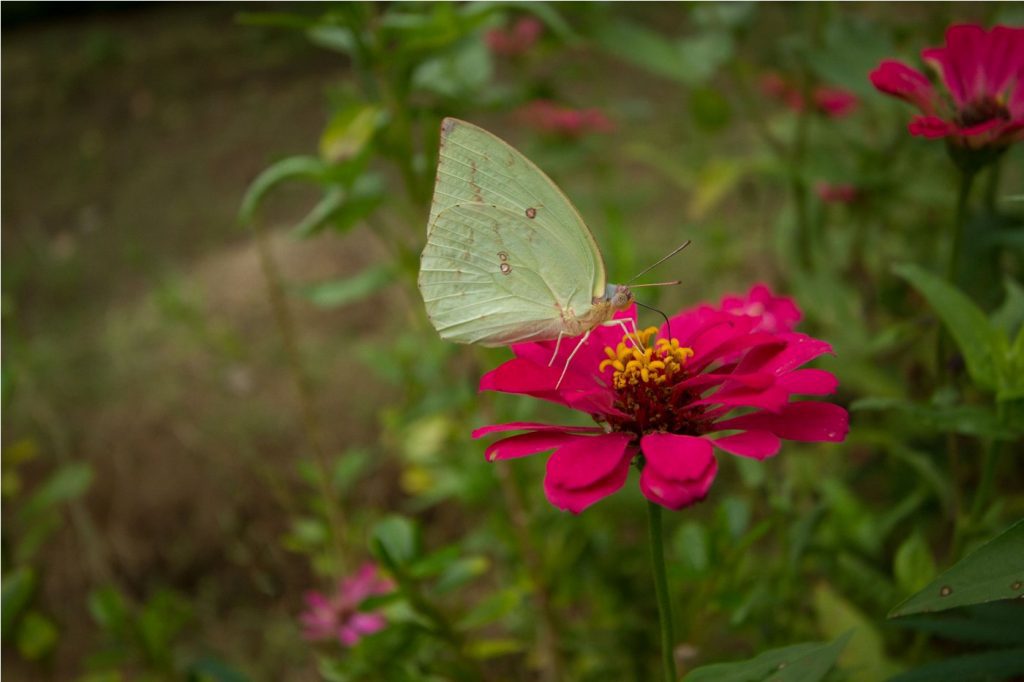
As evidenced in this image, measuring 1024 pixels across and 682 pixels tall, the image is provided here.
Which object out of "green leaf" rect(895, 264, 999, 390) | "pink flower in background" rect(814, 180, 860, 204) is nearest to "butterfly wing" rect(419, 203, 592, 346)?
"green leaf" rect(895, 264, 999, 390)

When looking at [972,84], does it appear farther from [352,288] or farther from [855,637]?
[352,288]

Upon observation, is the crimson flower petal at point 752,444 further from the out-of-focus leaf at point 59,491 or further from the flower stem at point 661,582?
the out-of-focus leaf at point 59,491

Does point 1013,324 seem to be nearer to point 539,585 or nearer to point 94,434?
point 539,585

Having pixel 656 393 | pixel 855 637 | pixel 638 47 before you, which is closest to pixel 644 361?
pixel 656 393

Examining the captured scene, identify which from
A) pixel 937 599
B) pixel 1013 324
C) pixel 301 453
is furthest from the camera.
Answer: pixel 301 453

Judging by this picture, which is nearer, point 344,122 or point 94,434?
point 344,122

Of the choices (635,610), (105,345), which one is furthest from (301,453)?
(635,610)

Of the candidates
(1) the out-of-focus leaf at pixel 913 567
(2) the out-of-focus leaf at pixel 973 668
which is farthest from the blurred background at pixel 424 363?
(2) the out-of-focus leaf at pixel 973 668
